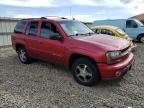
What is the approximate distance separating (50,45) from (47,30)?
0.60 metres

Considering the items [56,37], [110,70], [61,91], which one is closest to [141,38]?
[56,37]

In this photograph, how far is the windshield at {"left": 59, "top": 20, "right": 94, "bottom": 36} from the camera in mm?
5710

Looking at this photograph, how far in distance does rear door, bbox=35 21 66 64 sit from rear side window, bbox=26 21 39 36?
0.33m

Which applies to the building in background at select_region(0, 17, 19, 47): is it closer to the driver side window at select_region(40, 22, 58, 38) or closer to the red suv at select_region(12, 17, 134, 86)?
the red suv at select_region(12, 17, 134, 86)

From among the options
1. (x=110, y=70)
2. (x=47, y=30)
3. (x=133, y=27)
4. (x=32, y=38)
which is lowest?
(x=110, y=70)

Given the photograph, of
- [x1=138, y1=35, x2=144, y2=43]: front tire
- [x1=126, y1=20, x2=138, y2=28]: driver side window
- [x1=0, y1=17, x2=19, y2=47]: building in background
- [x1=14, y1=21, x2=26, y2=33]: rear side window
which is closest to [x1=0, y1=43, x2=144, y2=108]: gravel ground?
[x1=14, y1=21, x2=26, y2=33]: rear side window

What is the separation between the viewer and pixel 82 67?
5152mm

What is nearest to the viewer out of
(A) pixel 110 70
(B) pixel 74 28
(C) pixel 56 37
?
(A) pixel 110 70

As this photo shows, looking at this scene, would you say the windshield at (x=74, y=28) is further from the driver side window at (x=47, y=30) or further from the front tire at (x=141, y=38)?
the front tire at (x=141, y=38)

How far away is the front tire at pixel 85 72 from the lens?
4875 mm

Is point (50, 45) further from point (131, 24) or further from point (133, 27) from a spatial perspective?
point (131, 24)

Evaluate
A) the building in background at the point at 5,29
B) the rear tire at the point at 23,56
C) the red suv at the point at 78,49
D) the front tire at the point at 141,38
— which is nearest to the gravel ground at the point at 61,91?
the red suv at the point at 78,49

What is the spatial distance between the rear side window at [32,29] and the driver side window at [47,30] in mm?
337

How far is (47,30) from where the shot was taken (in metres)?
6.16
